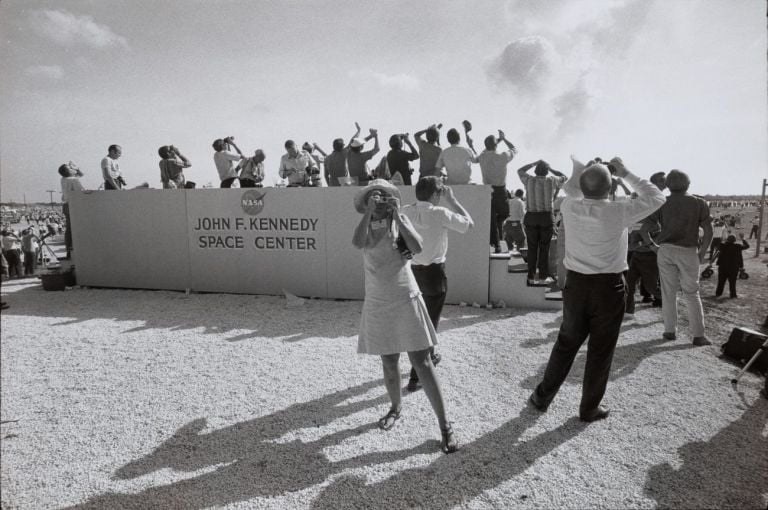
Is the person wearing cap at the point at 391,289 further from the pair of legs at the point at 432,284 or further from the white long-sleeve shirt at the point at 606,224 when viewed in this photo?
the white long-sleeve shirt at the point at 606,224

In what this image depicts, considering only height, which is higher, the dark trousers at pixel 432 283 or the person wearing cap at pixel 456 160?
the person wearing cap at pixel 456 160

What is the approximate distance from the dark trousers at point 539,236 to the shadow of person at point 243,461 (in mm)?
4992

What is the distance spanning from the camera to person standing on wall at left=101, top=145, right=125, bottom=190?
980 centimetres

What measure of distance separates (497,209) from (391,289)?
17.6ft

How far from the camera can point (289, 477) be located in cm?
320

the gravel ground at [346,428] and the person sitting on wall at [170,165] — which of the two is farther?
the person sitting on wall at [170,165]

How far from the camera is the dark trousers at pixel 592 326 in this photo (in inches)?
141

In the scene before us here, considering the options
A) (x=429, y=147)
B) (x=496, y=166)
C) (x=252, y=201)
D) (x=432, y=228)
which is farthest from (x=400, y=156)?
(x=432, y=228)

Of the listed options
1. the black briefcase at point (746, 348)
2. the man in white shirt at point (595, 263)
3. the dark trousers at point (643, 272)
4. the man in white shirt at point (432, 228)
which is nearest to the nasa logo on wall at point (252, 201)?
the man in white shirt at point (432, 228)

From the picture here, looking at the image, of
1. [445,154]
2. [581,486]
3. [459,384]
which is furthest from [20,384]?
[445,154]

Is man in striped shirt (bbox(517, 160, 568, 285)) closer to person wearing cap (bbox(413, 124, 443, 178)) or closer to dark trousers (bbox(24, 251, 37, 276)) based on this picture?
person wearing cap (bbox(413, 124, 443, 178))

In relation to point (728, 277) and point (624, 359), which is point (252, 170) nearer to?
point (624, 359)

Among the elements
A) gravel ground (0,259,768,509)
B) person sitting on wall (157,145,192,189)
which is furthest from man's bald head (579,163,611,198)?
person sitting on wall (157,145,192,189)

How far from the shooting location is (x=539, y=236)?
25.8ft
